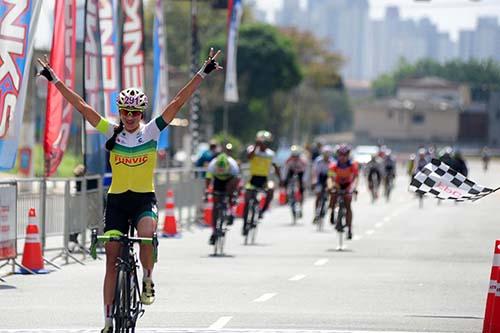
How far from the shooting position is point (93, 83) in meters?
23.0

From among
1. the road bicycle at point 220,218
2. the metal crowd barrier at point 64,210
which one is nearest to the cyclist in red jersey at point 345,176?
the road bicycle at point 220,218

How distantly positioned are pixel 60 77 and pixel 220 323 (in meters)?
8.94

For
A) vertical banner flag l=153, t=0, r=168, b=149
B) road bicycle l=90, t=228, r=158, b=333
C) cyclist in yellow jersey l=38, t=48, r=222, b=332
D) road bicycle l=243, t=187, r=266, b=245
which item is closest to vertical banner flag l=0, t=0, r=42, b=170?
cyclist in yellow jersey l=38, t=48, r=222, b=332

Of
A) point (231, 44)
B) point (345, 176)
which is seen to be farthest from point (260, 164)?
point (231, 44)

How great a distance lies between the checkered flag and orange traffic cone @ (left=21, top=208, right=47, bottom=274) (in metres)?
5.96

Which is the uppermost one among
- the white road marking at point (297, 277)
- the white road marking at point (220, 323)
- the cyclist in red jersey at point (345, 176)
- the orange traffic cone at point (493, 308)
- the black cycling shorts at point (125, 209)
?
the black cycling shorts at point (125, 209)

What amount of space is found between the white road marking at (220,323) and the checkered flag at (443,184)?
228 centimetres

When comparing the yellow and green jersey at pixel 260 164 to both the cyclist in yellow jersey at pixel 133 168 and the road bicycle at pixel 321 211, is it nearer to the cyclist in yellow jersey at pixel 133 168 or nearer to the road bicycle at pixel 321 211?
the road bicycle at pixel 321 211

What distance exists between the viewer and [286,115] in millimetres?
107250

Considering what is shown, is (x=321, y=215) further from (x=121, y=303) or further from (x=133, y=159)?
(x=121, y=303)

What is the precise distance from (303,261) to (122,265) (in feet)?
34.1

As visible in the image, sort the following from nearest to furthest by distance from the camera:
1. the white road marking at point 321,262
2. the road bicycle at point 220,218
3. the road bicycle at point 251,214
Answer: the white road marking at point 321,262 < the road bicycle at point 220,218 < the road bicycle at point 251,214

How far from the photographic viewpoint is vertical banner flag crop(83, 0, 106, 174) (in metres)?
22.6

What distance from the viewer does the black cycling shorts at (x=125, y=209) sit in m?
11.9
